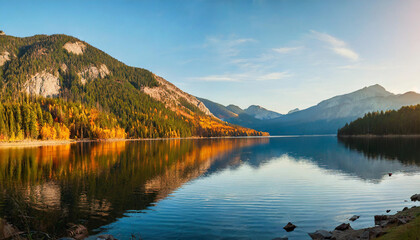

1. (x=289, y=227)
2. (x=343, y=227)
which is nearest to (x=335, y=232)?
(x=343, y=227)

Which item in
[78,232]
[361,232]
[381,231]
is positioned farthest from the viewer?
[78,232]

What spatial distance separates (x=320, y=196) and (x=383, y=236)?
63.5 ft

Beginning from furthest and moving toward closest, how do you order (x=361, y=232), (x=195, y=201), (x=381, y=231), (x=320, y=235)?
1. (x=195, y=201)
2. (x=320, y=235)
3. (x=361, y=232)
4. (x=381, y=231)

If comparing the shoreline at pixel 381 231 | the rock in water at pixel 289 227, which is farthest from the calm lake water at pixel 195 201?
the shoreline at pixel 381 231

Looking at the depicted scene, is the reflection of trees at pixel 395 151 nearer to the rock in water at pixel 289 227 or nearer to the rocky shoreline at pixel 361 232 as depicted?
the rocky shoreline at pixel 361 232

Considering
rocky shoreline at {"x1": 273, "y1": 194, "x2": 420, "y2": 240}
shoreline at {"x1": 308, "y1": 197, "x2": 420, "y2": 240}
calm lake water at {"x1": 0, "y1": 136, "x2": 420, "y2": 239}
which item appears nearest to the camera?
shoreline at {"x1": 308, "y1": 197, "x2": 420, "y2": 240}

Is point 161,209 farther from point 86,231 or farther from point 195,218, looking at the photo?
point 86,231

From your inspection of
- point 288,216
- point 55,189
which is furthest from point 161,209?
point 55,189

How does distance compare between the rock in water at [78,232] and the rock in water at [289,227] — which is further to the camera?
the rock in water at [289,227]

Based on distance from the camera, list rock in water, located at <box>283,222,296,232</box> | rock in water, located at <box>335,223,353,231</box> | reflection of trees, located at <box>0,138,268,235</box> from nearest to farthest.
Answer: rock in water, located at <box>335,223,353,231</box>
rock in water, located at <box>283,222,296,232</box>
reflection of trees, located at <box>0,138,268,235</box>

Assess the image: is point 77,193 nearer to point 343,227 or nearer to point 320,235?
point 320,235

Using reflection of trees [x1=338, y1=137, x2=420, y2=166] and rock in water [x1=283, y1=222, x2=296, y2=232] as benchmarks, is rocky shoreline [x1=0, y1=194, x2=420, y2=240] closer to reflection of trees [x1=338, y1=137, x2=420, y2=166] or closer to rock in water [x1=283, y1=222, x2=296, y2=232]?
rock in water [x1=283, y1=222, x2=296, y2=232]

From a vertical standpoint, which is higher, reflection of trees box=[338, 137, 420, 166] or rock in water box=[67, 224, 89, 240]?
rock in water box=[67, 224, 89, 240]

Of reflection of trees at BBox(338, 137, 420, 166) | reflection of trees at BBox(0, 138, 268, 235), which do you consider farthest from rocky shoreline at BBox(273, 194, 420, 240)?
reflection of trees at BBox(338, 137, 420, 166)
